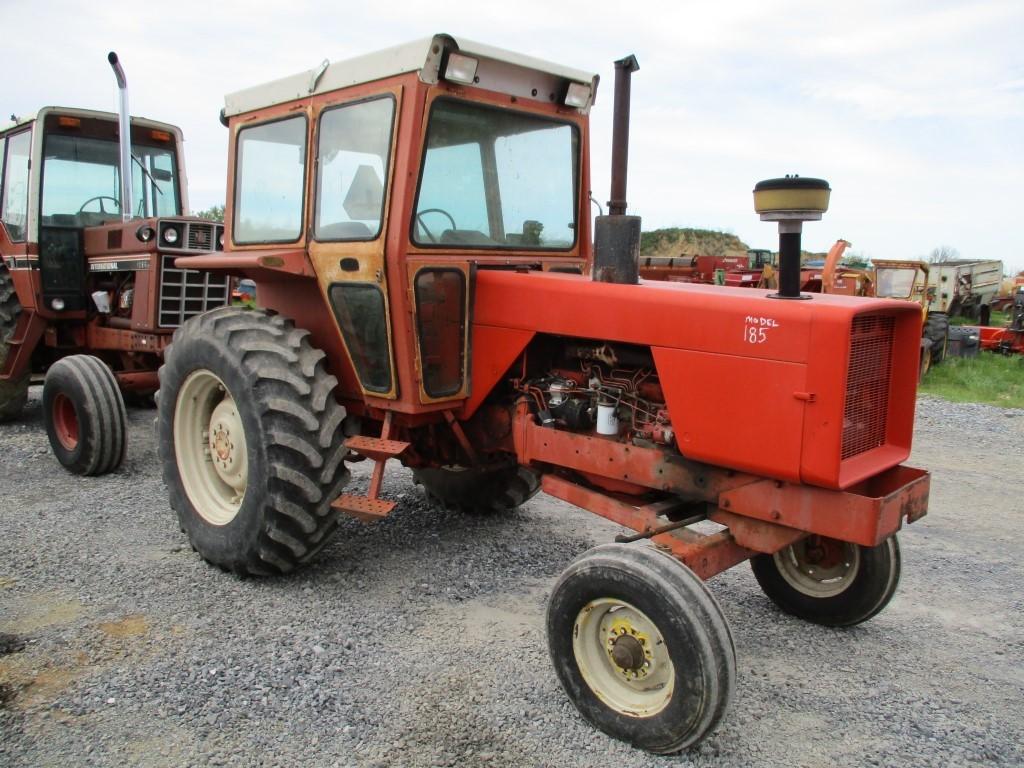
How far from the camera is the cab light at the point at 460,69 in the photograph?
12.2ft

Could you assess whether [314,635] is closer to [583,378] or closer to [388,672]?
[388,672]

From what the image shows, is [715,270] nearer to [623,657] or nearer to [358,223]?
[358,223]

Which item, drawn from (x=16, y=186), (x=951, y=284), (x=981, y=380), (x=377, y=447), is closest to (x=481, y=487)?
(x=377, y=447)

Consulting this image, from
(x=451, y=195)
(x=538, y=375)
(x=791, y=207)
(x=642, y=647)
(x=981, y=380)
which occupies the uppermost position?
(x=451, y=195)

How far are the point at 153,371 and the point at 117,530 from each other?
105 inches

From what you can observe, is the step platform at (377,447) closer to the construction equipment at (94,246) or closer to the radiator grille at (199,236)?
the construction equipment at (94,246)

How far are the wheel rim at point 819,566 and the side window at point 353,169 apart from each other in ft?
7.94

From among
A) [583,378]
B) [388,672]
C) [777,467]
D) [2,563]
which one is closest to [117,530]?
[2,563]

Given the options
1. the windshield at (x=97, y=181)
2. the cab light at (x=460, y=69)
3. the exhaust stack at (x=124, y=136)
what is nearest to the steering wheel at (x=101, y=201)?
the windshield at (x=97, y=181)

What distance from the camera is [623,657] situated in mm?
2988

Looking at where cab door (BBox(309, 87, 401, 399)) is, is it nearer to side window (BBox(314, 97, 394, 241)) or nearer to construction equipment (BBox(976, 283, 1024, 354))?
side window (BBox(314, 97, 394, 241))

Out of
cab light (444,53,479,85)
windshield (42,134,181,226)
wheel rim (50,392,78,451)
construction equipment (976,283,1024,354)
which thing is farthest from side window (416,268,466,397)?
construction equipment (976,283,1024,354)

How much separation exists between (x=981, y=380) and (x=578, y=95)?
31.2ft

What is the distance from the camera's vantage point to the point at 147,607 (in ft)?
12.7
